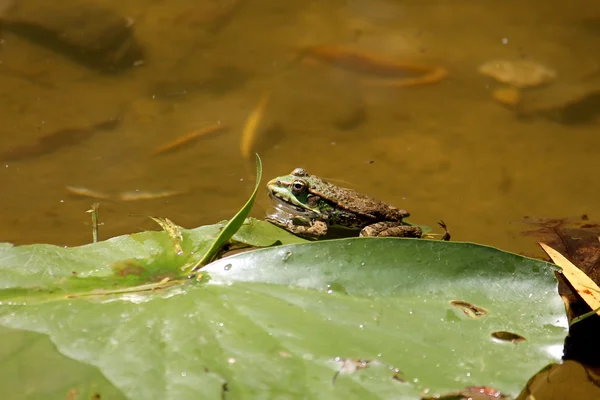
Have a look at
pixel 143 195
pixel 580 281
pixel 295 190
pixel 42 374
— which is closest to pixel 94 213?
pixel 143 195

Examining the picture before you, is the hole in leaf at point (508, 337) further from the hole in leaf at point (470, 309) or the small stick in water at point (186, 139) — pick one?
the small stick in water at point (186, 139)

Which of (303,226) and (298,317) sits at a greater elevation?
(298,317)

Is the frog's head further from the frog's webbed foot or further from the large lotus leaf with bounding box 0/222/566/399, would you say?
the large lotus leaf with bounding box 0/222/566/399

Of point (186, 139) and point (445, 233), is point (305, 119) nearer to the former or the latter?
point (186, 139)

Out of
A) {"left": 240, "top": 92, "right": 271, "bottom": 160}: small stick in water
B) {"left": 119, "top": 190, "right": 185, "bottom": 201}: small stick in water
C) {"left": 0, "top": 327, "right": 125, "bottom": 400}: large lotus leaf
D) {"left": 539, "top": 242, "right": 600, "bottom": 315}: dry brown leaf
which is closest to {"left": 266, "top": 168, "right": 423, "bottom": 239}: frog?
{"left": 240, "top": 92, "right": 271, "bottom": 160}: small stick in water

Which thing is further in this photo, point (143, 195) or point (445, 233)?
point (143, 195)

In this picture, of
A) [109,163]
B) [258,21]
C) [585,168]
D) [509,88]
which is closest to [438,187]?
[585,168]

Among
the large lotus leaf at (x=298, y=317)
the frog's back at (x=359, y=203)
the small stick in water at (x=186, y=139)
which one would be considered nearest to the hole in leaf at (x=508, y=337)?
the large lotus leaf at (x=298, y=317)
